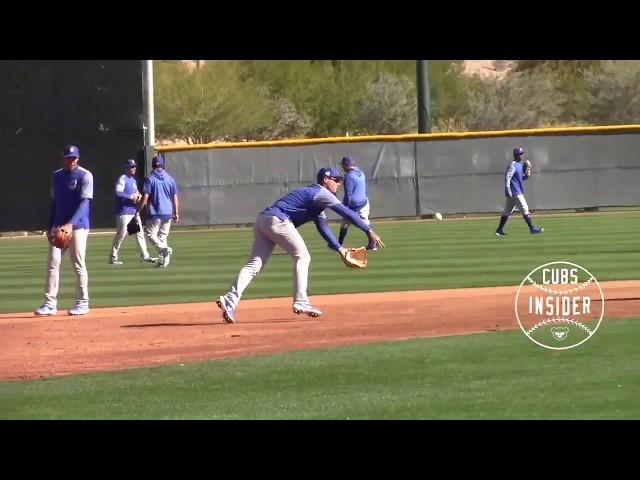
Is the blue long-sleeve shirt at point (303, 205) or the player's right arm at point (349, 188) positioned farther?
the player's right arm at point (349, 188)

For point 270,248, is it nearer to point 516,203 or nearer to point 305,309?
point 305,309

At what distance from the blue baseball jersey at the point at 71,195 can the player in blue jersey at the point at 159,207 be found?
26.0 ft

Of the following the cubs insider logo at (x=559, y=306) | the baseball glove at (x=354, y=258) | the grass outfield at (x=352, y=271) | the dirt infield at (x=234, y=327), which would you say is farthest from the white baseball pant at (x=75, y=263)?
the cubs insider logo at (x=559, y=306)

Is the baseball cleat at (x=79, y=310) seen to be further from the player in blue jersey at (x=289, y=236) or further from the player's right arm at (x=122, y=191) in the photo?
the player's right arm at (x=122, y=191)

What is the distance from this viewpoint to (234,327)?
1415 cm

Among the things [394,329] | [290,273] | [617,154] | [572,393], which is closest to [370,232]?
[394,329]

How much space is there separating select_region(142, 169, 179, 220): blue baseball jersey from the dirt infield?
6.86m

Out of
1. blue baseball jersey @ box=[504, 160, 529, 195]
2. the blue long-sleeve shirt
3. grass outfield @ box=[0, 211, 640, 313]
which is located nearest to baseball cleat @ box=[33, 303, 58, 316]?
grass outfield @ box=[0, 211, 640, 313]

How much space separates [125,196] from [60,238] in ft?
30.8

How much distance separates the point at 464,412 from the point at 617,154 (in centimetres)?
3170

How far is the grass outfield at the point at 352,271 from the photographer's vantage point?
60.8ft

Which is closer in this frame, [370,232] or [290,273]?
[370,232]

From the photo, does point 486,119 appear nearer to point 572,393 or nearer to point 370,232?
point 370,232
